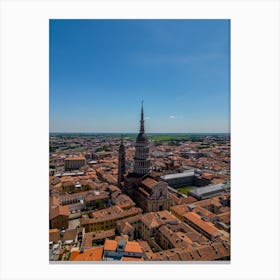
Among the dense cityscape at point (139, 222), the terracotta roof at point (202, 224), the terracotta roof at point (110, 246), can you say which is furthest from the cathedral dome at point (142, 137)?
the terracotta roof at point (110, 246)

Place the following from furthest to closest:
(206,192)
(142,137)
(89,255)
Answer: (206,192)
(142,137)
(89,255)

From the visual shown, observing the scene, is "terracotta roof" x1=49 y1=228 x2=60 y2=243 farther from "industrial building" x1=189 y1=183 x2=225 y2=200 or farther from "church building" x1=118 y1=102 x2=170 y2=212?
"industrial building" x1=189 y1=183 x2=225 y2=200

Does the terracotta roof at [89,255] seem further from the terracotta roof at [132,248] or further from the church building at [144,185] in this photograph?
the church building at [144,185]

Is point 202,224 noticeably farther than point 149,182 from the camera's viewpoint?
No

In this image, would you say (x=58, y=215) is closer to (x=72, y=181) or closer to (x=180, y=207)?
(x=180, y=207)

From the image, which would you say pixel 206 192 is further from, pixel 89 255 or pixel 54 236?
pixel 54 236

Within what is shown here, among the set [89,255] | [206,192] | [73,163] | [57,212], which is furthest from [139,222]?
[73,163]

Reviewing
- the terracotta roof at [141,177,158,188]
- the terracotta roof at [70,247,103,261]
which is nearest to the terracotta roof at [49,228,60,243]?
the terracotta roof at [70,247,103,261]
